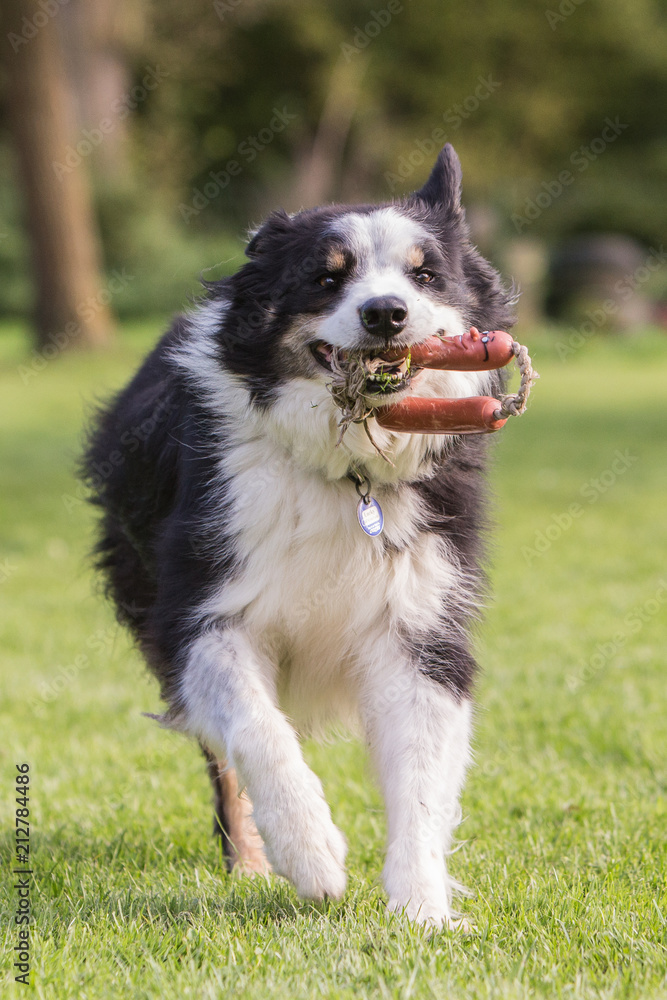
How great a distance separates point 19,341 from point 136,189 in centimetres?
586

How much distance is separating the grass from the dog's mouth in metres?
0.87

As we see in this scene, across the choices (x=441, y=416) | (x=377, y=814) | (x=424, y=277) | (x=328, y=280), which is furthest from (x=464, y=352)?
(x=377, y=814)

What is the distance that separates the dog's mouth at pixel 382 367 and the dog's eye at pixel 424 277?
11.4 inches

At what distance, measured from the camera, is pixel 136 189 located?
25688mm

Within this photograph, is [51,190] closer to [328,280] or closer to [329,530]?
[328,280]

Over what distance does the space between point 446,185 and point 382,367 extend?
2.98 feet

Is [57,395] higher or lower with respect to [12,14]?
lower

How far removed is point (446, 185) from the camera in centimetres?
371

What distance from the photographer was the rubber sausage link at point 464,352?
3156 millimetres

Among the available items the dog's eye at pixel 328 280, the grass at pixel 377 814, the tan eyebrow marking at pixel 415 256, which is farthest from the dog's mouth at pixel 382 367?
the grass at pixel 377 814

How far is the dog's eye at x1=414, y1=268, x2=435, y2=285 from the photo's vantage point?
3.37m

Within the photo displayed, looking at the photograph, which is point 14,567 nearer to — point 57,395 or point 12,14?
point 57,395

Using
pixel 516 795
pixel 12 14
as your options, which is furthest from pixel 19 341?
pixel 516 795

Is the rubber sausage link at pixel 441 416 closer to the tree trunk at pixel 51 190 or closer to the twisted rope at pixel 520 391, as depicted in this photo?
the twisted rope at pixel 520 391
